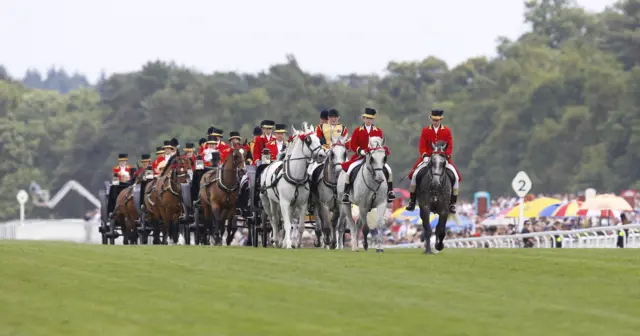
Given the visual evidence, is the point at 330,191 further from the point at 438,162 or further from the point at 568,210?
the point at 568,210

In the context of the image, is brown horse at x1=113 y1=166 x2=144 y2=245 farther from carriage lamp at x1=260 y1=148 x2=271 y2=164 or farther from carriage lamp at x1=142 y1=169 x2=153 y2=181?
carriage lamp at x1=260 y1=148 x2=271 y2=164

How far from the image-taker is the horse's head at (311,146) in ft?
112

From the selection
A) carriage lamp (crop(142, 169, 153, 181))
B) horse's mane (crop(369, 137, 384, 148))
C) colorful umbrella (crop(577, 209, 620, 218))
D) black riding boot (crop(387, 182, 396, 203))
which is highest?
carriage lamp (crop(142, 169, 153, 181))

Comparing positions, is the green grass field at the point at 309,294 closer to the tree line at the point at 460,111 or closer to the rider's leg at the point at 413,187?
the rider's leg at the point at 413,187

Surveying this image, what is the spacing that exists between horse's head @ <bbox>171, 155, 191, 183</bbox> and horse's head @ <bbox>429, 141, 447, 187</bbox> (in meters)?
10.9

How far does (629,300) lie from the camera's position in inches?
912

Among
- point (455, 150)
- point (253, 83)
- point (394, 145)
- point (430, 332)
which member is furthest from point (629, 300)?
point (253, 83)

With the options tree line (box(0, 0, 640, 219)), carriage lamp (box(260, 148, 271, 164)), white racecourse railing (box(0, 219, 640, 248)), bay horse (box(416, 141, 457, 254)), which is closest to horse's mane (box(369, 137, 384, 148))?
bay horse (box(416, 141, 457, 254))

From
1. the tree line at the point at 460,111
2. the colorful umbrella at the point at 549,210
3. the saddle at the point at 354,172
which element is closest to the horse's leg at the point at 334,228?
the saddle at the point at 354,172

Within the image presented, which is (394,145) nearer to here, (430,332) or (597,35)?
(597,35)

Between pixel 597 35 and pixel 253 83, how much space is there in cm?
5892

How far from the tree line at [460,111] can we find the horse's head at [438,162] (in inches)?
3143

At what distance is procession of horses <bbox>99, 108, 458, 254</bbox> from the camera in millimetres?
31875

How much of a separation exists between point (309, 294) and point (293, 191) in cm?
1208
